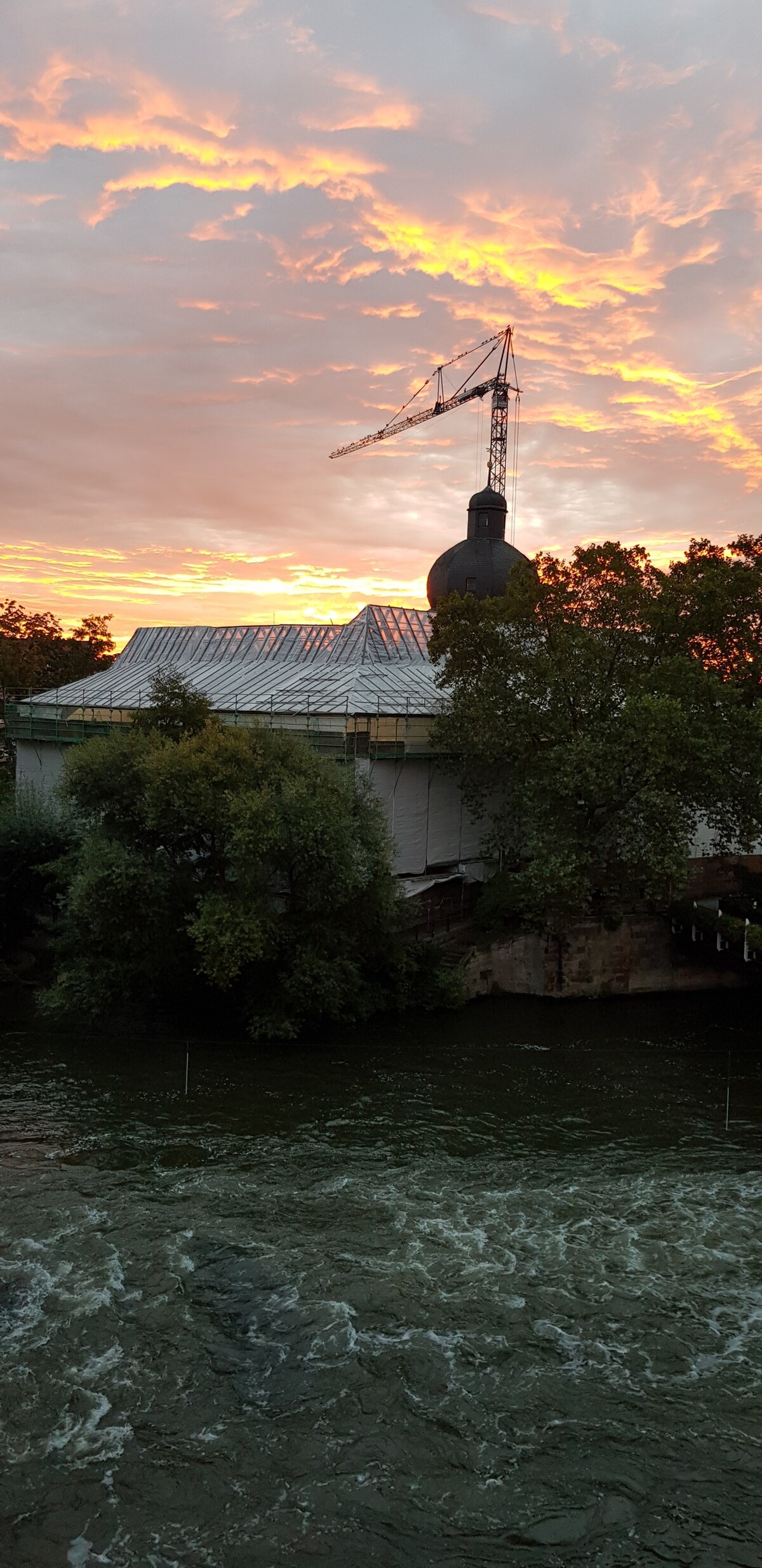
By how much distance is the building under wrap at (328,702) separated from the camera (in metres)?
40.8

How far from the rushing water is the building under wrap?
1374 centimetres

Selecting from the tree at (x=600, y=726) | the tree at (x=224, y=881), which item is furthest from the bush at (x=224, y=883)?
the tree at (x=600, y=726)

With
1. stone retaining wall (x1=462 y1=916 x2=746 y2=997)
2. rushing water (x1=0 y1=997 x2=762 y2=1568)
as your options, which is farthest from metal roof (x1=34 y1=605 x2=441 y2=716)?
rushing water (x1=0 y1=997 x2=762 y2=1568)

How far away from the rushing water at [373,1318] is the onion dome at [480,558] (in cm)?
3407

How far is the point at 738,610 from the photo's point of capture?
3844cm

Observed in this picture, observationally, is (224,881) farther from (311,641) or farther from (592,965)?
(311,641)

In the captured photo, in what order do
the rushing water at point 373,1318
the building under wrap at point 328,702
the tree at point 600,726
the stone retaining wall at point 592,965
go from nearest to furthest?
1. the rushing water at point 373,1318
2. the tree at point 600,726
3. the stone retaining wall at point 592,965
4. the building under wrap at point 328,702

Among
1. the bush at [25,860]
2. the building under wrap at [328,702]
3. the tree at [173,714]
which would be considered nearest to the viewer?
the tree at [173,714]

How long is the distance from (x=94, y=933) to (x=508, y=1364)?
19.0m

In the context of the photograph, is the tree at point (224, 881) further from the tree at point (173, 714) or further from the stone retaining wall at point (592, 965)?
the stone retaining wall at point (592, 965)

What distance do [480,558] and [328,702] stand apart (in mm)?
19963

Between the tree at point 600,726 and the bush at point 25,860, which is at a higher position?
the tree at point 600,726

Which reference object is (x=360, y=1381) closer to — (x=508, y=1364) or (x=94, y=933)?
(x=508, y=1364)

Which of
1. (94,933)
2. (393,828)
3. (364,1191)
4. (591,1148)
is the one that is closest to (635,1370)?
(364,1191)
